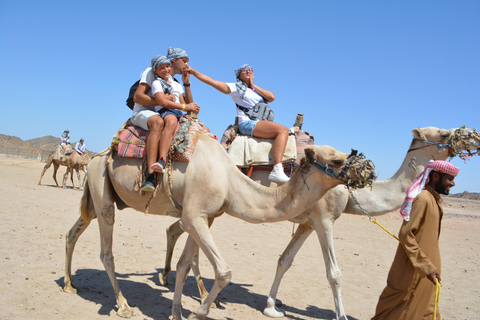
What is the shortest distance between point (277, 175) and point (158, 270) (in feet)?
11.7

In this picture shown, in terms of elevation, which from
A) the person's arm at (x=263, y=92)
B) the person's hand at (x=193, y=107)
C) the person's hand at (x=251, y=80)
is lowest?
the person's hand at (x=193, y=107)

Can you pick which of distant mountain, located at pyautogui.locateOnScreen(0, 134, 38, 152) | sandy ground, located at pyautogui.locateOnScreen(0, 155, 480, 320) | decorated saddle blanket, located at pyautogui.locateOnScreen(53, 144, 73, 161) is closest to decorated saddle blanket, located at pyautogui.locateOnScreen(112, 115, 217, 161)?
sandy ground, located at pyautogui.locateOnScreen(0, 155, 480, 320)

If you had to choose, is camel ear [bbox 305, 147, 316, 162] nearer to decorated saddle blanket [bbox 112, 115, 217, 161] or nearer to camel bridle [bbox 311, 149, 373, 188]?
camel bridle [bbox 311, 149, 373, 188]

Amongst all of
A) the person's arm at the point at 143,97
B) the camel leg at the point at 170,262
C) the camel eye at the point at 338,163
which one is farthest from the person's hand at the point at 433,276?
the person's arm at the point at 143,97

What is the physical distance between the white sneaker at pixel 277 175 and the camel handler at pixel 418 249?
168 centimetres

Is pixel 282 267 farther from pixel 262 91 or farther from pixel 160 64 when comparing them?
pixel 160 64

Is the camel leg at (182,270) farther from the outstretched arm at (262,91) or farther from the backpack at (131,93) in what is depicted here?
the outstretched arm at (262,91)

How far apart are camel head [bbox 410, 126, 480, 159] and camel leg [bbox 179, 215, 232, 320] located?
11.6 feet

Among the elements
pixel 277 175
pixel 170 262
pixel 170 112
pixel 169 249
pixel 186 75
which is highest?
pixel 186 75

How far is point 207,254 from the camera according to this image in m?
4.57

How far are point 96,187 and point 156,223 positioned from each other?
24.5 ft

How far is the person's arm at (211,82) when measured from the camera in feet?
19.3

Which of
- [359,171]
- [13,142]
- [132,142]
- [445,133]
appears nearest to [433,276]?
[359,171]

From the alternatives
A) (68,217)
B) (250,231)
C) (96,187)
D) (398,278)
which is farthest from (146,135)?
(250,231)
